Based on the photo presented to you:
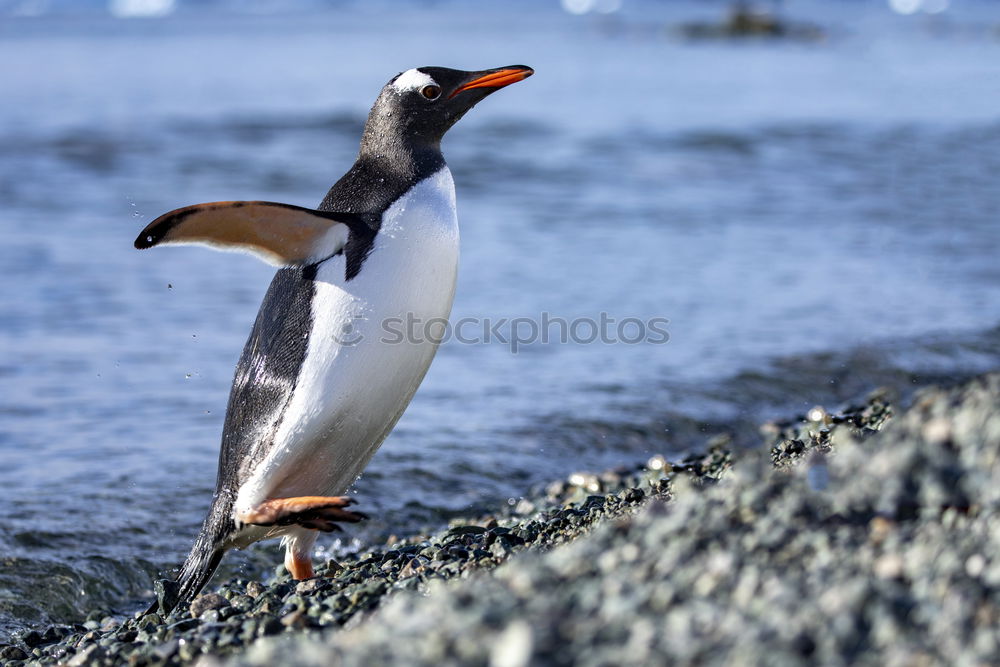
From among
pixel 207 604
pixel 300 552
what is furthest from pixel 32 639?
pixel 300 552

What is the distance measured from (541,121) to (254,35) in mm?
30626

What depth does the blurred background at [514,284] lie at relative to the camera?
5629 millimetres

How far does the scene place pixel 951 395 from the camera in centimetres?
271

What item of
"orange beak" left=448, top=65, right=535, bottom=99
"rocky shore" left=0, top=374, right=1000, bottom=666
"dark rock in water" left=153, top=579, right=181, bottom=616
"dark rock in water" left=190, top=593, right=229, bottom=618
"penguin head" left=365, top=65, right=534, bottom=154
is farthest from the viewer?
"orange beak" left=448, top=65, right=535, bottom=99

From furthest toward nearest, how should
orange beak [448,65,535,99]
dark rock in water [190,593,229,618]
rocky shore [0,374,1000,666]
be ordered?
orange beak [448,65,535,99], dark rock in water [190,593,229,618], rocky shore [0,374,1000,666]

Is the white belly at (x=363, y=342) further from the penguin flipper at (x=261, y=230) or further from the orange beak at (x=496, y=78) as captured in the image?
the orange beak at (x=496, y=78)

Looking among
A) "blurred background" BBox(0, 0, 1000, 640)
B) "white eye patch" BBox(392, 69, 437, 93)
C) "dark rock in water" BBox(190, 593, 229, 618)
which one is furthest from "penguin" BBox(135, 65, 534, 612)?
"blurred background" BBox(0, 0, 1000, 640)

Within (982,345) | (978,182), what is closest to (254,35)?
(978,182)

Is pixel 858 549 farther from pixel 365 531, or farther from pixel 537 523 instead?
pixel 365 531

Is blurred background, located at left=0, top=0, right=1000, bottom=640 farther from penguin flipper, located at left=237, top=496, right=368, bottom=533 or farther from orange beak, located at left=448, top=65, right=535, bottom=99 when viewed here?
orange beak, located at left=448, top=65, right=535, bottom=99

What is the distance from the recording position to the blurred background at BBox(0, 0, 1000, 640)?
222 inches

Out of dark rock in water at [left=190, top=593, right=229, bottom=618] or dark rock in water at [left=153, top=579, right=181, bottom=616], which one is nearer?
dark rock in water at [left=190, top=593, right=229, bottom=618]

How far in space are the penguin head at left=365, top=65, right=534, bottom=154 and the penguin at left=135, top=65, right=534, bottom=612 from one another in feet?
0.09

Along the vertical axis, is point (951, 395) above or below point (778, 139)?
above
